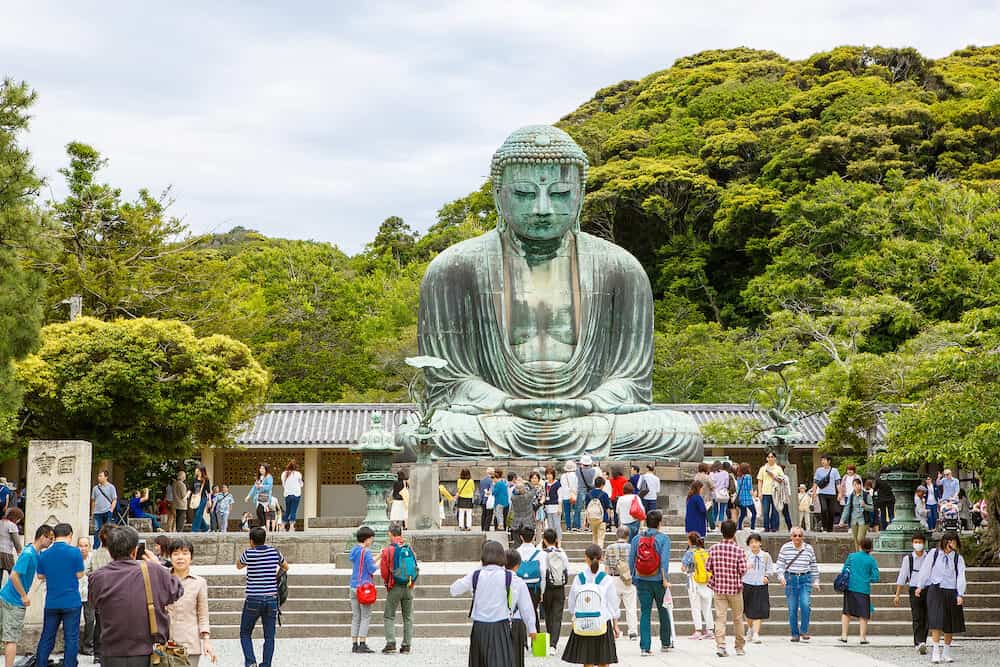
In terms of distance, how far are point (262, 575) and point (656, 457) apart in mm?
10899

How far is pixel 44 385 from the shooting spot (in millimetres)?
22812

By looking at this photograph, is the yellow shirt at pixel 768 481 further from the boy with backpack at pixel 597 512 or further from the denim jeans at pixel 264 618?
the denim jeans at pixel 264 618

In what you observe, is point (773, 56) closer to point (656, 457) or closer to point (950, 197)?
point (950, 197)

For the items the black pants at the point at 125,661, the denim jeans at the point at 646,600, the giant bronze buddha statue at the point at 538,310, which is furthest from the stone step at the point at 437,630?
the giant bronze buddha statue at the point at 538,310

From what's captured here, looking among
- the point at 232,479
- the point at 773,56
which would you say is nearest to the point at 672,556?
the point at 232,479

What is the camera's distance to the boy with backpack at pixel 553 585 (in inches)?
454

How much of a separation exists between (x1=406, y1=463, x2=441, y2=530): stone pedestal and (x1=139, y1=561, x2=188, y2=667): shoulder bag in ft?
33.4

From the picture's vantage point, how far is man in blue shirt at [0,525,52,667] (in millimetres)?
10078

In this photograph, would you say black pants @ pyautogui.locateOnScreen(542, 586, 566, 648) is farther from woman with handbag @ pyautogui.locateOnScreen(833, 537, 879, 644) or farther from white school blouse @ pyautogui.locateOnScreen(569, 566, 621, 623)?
woman with handbag @ pyautogui.locateOnScreen(833, 537, 879, 644)

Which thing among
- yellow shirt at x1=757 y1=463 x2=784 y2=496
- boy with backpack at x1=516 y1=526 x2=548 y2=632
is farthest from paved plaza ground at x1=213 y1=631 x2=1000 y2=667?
yellow shirt at x1=757 y1=463 x2=784 y2=496

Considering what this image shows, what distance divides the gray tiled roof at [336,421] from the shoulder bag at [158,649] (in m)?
20.4

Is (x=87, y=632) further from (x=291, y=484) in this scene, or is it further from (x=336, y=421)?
(x=336, y=421)

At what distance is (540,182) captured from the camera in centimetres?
2169

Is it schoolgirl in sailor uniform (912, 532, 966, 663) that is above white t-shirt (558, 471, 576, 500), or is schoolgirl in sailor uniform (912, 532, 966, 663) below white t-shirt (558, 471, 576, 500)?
below
